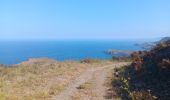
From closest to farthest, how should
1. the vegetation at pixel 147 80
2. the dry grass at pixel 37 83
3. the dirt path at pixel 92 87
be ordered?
the vegetation at pixel 147 80 < the dirt path at pixel 92 87 < the dry grass at pixel 37 83

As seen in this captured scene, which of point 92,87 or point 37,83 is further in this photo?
point 37,83

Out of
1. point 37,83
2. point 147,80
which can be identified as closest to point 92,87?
point 147,80

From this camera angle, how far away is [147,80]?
1892cm

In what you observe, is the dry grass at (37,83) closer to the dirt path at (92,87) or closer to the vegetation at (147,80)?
the dirt path at (92,87)

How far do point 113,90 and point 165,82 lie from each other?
2.93 meters

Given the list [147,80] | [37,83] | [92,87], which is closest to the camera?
[92,87]

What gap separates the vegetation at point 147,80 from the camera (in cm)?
1540

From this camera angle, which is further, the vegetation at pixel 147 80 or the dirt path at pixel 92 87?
the dirt path at pixel 92 87

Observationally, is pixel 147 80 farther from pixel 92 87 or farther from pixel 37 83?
pixel 37 83

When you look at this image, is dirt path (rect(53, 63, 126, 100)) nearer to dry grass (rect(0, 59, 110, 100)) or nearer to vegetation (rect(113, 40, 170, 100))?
dry grass (rect(0, 59, 110, 100))

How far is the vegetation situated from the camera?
50.5ft

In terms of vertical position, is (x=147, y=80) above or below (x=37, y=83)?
above

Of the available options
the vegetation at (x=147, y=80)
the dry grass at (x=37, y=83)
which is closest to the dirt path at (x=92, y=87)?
the dry grass at (x=37, y=83)

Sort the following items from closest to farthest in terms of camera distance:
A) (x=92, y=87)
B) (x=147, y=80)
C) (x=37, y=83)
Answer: (x=92, y=87)
(x=147, y=80)
(x=37, y=83)
